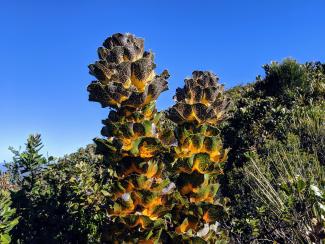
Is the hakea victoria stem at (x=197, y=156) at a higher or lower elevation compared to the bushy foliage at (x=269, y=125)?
lower

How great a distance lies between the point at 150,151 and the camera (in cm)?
284

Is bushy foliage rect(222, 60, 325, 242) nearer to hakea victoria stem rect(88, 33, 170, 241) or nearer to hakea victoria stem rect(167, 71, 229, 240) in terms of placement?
hakea victoria stem rect(167, 71, 229, 240)

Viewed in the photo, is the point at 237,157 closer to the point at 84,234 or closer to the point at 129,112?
the point at 84,234

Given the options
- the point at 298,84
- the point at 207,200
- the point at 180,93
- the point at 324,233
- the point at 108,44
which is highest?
the point at 298,84

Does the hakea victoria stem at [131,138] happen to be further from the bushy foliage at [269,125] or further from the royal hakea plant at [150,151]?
the bushy foliage at [269,125]

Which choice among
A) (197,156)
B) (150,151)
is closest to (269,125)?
(197,156)

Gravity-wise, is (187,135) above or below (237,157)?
below

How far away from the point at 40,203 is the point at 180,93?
9.46 ft

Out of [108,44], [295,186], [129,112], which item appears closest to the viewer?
[129,112]

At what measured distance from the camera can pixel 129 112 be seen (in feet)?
9.68

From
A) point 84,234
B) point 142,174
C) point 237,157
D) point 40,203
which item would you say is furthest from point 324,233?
point 237,157

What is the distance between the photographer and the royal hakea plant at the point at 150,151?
2.79m

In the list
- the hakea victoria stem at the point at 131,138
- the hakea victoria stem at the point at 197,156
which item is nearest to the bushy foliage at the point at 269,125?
the hakea victoria stem at the point at 197,156

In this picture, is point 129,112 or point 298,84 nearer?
point 129,112
